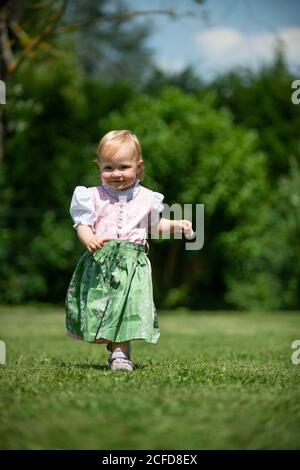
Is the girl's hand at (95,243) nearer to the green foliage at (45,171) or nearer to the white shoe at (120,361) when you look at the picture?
the white shoe at (120,361)

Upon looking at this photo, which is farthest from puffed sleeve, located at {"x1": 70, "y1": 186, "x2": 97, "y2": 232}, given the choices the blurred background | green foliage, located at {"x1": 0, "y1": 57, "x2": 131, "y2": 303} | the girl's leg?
green foliage, located at {"x1": 0, "y1": 57, "x2": 131, "y2": 303}

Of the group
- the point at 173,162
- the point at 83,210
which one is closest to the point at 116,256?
the point at 83,210

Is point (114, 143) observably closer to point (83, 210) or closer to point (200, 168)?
point (83, 210)

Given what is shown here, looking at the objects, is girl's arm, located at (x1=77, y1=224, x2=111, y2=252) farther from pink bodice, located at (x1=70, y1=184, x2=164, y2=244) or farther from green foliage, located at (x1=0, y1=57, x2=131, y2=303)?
green foliage, located at (x1=0, y1=57, x2=131, y2=303)

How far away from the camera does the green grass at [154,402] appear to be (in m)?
2.87

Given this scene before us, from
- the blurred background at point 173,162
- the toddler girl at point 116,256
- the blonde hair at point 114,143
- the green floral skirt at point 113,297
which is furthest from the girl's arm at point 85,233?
the blurred background at point 173,162

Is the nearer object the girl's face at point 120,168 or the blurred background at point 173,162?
the girl's face at point 120,168

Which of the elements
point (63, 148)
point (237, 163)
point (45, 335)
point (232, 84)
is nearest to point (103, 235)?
point (45, 335)

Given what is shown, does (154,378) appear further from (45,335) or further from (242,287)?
(242,287)

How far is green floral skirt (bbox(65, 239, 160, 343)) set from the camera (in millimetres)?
4664

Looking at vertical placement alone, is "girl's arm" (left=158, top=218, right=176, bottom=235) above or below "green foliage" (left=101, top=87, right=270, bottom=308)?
below

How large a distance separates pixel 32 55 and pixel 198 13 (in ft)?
9.07

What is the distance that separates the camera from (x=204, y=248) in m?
14.4

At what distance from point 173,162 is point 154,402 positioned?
34.3ft
